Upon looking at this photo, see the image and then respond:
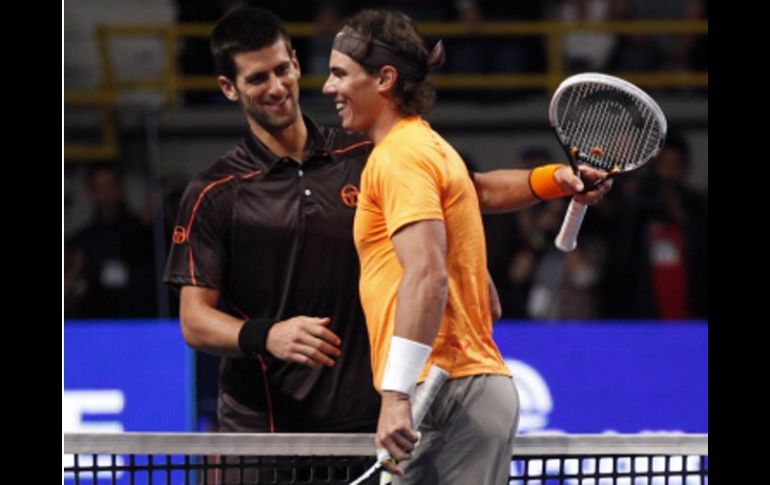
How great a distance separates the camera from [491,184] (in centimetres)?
485

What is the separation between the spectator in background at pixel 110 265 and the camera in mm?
10344

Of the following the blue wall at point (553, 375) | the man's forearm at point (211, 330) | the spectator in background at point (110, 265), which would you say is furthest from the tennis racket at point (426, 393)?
→ the spectator in background at point (110, 265)

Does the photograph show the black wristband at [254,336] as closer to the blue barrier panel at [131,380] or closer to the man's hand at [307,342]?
the man's hand at [307,342]

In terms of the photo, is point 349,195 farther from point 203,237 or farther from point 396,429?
point 396,429

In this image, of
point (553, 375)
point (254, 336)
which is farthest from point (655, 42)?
point (254, 336)

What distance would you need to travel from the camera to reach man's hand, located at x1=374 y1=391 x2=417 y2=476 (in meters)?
3.81

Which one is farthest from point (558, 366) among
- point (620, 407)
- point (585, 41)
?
point (585, 41)

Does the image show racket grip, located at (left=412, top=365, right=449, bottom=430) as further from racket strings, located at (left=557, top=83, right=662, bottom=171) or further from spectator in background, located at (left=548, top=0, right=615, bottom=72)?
spectator in background, located at (left=548, top=0, right=615, bottom=72)

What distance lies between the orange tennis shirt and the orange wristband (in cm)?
59

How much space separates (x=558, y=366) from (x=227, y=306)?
10.0ft

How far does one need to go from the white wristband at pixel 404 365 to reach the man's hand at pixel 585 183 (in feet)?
2.84

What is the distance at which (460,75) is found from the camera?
12.6 meters

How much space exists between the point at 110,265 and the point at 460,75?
3.44 m
